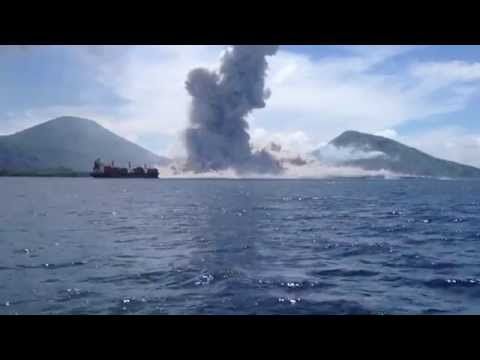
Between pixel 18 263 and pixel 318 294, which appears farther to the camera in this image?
pixel 18 263

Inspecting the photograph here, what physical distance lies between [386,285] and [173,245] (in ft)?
12.0

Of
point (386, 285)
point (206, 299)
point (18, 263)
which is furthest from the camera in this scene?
point (18, 263)

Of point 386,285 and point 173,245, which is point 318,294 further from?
point 173,245

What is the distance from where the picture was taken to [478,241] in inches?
270

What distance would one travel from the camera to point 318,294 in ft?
12.7
